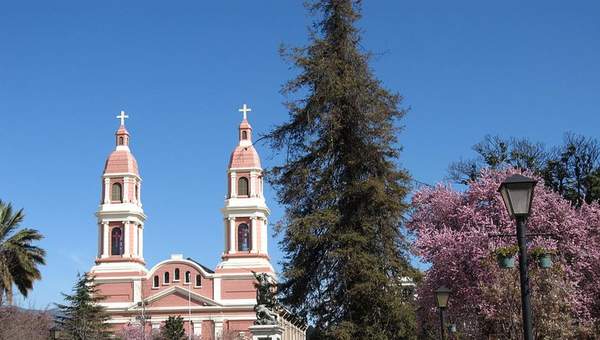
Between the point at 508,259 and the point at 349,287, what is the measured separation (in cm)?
1189

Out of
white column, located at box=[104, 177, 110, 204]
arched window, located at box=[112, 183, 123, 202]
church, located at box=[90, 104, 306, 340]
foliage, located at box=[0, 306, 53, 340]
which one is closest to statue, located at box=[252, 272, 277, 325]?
foliage, located at box=[0, 306, 53, 340]

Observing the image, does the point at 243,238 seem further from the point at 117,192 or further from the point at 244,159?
the point at 117,192

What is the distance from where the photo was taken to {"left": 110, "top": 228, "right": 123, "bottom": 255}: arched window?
84312 mm

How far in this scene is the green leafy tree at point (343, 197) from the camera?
2347 centimetres

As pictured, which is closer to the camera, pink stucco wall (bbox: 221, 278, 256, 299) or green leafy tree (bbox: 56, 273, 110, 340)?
green leafy tree (bbox: 56, 273, 110, 340)

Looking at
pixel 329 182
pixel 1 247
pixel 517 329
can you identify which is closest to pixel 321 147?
pixel 329 182

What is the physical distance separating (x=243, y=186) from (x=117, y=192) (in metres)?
12.4

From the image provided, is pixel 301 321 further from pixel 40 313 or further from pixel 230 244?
pixel 230 244

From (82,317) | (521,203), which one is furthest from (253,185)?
(521,203)

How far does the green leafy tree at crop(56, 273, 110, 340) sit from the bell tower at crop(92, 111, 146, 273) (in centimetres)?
2802

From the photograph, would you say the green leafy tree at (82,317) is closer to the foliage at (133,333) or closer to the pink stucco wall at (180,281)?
the foliage at (133,333)

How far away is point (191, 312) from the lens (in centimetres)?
8381

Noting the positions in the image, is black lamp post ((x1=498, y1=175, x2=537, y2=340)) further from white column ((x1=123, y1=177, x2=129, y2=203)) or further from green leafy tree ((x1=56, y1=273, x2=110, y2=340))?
white column ((x1=123, y1=177, x2=129, y2=203))

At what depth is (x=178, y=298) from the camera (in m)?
84.5
